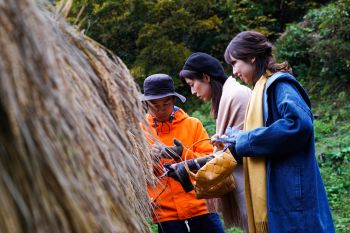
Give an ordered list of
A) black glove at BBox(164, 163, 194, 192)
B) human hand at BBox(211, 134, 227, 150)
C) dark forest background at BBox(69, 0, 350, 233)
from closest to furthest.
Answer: human hand at BBox(211, 134, 227, 150) → black glove at BBox(164, 163, 194, 192) → dark forest background at BBox(69, 0, 350, 233)

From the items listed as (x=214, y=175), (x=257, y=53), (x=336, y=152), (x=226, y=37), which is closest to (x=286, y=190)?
(x=214, y=175)

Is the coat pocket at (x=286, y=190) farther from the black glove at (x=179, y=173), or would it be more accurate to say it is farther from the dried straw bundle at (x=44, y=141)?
the dried straw bundle at (x=44, y=141)

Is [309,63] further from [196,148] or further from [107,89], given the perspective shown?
[107,89]

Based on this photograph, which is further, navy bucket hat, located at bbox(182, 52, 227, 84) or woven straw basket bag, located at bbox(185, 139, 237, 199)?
navy bucket hat, located at bbox(182, 52, 227, 84)

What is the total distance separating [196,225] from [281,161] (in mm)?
1057

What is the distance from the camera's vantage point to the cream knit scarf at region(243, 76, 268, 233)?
289 cm

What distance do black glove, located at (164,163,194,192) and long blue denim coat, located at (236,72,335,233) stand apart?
1.98 ft

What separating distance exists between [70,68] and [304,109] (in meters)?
1.51

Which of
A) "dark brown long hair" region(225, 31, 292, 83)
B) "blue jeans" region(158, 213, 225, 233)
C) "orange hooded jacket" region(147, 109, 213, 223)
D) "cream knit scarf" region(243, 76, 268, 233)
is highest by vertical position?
"dark brown long hair" region(225, 31, 292, 83)

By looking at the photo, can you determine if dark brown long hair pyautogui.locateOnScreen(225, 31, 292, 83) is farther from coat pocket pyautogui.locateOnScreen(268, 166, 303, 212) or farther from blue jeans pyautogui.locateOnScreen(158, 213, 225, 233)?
blue jeans pyautogui.locateOnScreen(158, 213, 225, 233)

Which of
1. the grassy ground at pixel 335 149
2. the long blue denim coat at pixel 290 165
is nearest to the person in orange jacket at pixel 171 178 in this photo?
the long blue denim coat at pixel 290 165

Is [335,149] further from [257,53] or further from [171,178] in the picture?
[257,53]

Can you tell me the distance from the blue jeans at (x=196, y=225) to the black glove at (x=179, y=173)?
31 cm

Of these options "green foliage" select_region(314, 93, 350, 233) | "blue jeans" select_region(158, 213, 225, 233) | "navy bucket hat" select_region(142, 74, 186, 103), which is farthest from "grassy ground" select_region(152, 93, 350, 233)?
"navy bucket hat" select_region(142, 74, 186, 103)
